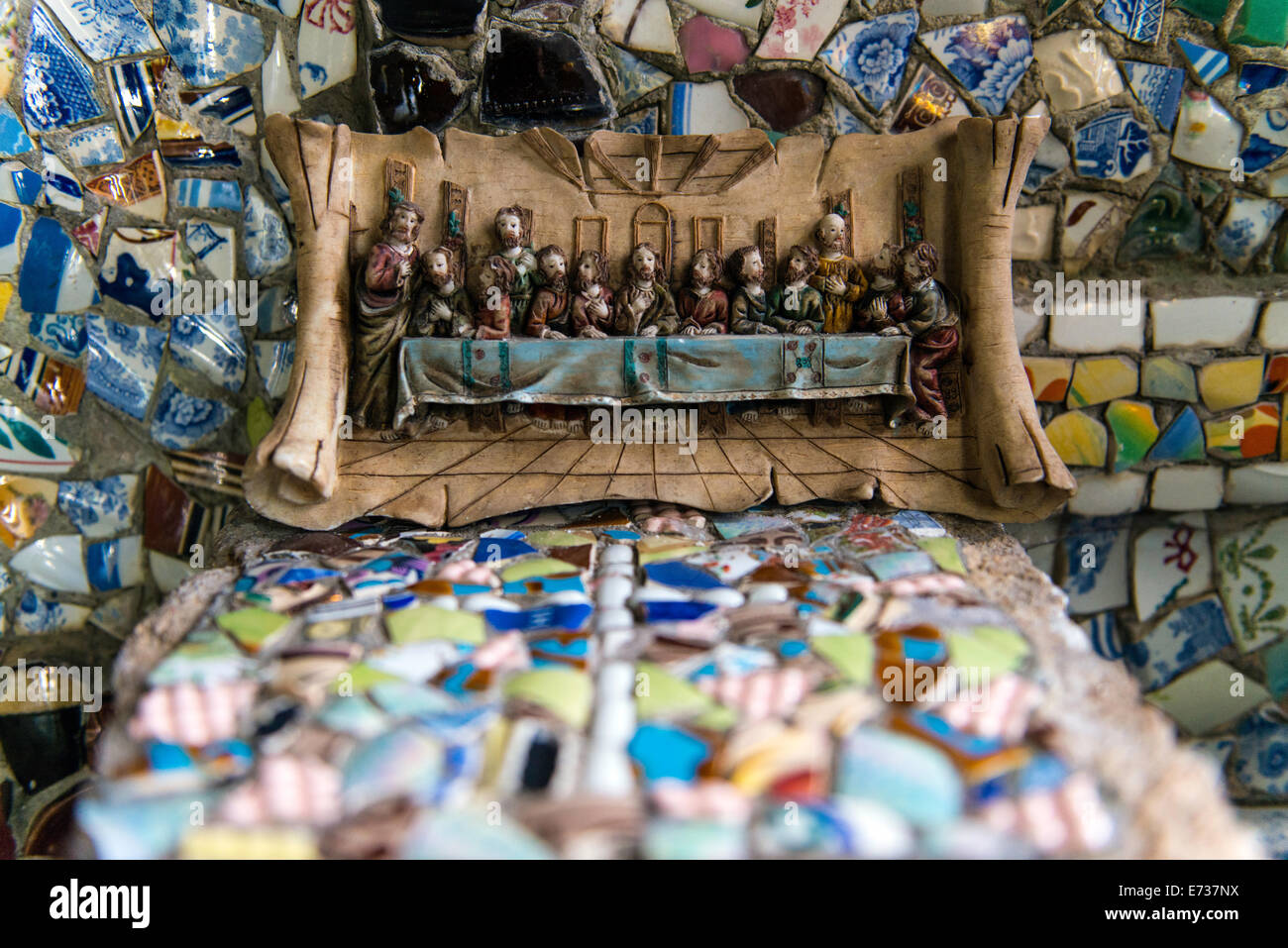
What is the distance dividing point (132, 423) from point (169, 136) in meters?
1.01

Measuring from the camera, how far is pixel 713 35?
3.15m

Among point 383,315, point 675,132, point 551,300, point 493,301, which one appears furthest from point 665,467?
point 675,132

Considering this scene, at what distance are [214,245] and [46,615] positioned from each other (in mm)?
1441

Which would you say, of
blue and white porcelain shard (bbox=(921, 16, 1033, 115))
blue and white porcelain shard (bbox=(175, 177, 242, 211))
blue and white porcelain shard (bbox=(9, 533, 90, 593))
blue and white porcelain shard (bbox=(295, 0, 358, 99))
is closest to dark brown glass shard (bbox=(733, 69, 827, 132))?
blue and white porcelain shard (bbox=(921, 16, 1033, 115))

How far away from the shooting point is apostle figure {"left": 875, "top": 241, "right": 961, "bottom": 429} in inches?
109

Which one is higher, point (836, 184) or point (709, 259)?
point (836, 184)

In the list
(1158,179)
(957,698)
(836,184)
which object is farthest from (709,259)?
(1158,179)

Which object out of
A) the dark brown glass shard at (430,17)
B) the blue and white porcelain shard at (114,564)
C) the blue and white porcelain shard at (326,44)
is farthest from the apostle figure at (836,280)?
the blue and white porcelain shard at (114,564)

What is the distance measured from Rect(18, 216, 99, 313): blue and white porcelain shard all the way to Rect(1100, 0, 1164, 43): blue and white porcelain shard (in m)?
3.58

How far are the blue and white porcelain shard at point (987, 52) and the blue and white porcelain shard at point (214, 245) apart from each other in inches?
98.7

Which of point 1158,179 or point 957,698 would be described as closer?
point 957,698

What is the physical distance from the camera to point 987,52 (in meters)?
3.16

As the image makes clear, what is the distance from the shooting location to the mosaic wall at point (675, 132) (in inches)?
123

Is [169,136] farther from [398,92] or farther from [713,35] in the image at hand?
[713,35]
